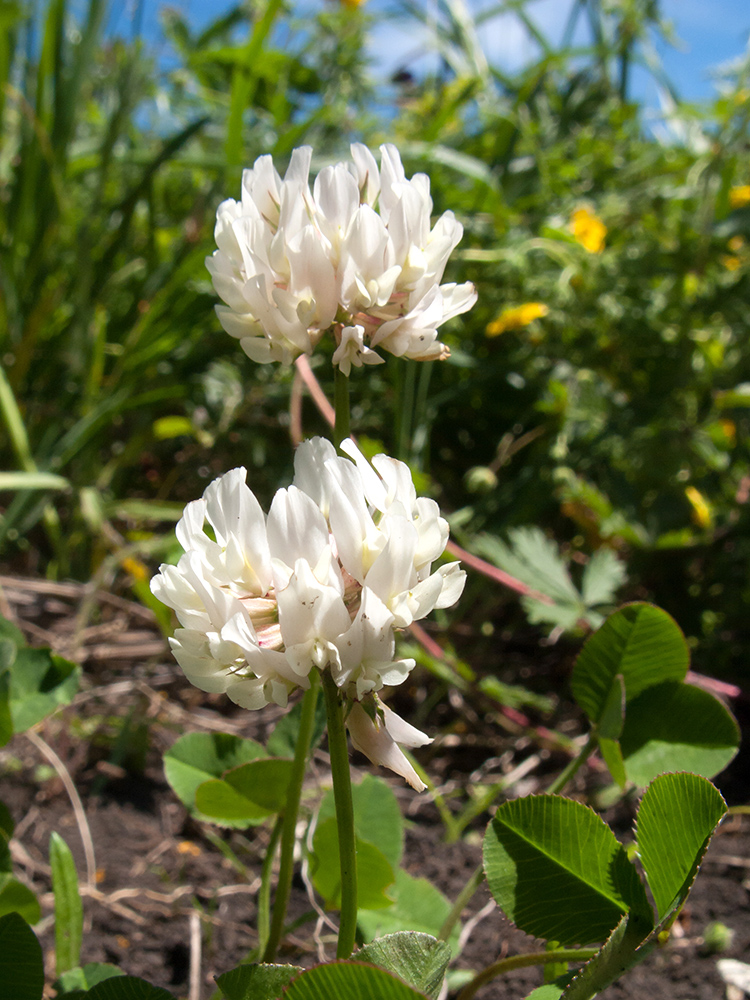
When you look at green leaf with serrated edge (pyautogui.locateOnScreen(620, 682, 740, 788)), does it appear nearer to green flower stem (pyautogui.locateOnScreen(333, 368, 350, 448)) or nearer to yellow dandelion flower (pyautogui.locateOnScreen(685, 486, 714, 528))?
green flower stem (pyautogui.locateOnScreen(333, 368, 350, 448))

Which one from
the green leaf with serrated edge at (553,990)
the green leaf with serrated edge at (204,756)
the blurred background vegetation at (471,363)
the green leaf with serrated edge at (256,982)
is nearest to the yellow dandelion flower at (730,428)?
the blurred background vegetation at (471,363)

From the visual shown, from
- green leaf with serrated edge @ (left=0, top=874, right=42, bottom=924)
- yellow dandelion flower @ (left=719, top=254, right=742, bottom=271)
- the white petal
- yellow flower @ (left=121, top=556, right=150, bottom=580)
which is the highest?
yellow dandelion flower @ (left=719, top=254, right=742, bottom=271)

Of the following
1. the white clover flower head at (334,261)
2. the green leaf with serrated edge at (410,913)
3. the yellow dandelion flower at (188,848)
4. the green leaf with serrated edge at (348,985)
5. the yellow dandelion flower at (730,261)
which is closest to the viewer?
the green leaf with serrated edge at (348,985)

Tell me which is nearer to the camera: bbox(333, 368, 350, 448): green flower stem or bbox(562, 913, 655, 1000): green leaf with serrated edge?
bbox(562, 913, 655, 1000): green leaf with serrated edge

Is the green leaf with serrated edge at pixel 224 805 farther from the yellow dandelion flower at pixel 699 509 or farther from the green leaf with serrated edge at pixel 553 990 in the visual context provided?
the yellow dandelion flower at pixel 699 509

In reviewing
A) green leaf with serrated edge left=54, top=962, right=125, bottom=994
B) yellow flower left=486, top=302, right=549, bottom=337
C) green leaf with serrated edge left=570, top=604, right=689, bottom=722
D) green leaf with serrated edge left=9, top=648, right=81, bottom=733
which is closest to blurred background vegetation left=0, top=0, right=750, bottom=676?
yellow flower left=486, top=302, right=549, bottom=337
